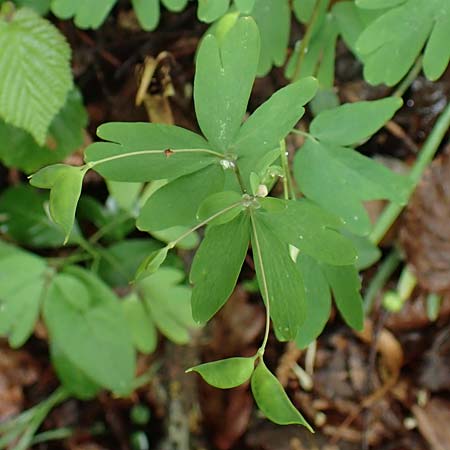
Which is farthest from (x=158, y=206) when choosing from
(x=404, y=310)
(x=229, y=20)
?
(x=404, y=310)

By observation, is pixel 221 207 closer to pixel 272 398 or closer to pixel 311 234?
pixel 311 234

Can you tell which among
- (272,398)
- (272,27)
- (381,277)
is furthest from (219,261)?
(381,277)

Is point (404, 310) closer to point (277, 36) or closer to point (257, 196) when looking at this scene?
point (277, 36)

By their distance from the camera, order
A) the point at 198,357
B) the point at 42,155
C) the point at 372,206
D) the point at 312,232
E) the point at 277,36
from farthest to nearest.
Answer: the point at 198,357 → the point at 372,206 → the point at 42,155 → the point at 277,36 → the point at 312,232

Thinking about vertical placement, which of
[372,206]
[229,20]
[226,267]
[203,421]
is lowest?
[203,421]

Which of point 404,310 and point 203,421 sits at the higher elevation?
point 404,310

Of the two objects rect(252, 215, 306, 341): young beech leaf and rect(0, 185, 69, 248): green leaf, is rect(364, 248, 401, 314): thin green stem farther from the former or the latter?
rect(252, 215, 306, 341): young beech leaf

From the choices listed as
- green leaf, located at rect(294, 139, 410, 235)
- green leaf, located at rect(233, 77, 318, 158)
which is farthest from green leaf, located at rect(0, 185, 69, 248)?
green leaf, located at rect(233, 77, 318, 158)
